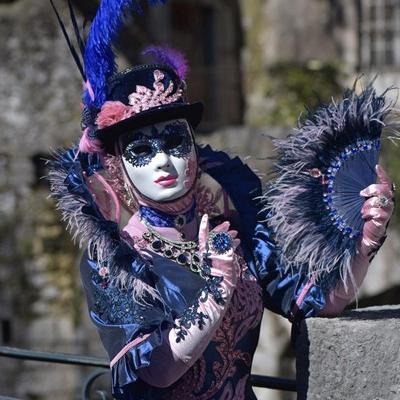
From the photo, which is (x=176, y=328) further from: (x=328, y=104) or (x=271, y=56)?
(x=271, y=56)

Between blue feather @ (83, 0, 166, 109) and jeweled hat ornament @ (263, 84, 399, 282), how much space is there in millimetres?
504

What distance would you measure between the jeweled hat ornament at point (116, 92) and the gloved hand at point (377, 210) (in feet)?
1.58

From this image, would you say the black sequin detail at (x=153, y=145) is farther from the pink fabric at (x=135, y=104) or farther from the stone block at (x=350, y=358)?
the stone block at (x=350, y=358)

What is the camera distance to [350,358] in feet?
9.15

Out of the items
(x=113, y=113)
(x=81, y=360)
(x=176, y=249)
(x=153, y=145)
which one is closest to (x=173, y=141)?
(x=153, y=145)

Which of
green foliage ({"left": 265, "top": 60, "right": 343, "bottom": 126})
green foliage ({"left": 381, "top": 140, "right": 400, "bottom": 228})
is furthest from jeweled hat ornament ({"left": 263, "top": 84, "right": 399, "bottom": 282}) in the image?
green foliage ({"left": 265, "top": 60, "right": 343, "bottom": 126})

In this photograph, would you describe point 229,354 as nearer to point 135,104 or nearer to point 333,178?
point 333,178

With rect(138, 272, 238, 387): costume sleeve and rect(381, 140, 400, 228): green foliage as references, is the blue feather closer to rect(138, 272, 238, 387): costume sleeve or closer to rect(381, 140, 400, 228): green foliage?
rect(138, 272, 238, 387): costume sleeve

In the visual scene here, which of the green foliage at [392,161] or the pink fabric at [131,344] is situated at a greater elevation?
the green foliage at [392,161]

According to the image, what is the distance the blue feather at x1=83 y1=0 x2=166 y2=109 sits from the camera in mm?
2938

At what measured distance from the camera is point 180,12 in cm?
1241

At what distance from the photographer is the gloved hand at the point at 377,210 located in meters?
2.85

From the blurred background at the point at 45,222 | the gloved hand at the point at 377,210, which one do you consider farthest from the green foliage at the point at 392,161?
the gloved hand at the point at 377,210

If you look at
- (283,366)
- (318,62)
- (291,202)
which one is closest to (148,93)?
(291,202)
